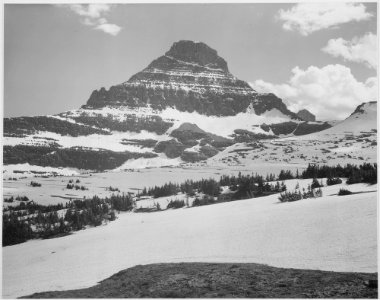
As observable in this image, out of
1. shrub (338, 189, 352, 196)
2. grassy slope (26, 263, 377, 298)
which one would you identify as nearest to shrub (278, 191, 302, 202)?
shrub (338, 189, 352, 196)

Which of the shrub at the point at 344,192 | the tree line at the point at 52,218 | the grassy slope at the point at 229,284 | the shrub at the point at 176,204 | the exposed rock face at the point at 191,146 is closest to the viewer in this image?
the grassy slope at the point at 229,284

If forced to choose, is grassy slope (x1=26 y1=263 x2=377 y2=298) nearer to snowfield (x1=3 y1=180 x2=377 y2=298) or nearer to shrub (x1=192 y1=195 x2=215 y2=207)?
snowfield (x1=3 y1=180 x2=377 y2=298)

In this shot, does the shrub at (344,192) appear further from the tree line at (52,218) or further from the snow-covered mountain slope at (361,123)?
the snow-covered mountain slope at (361,123)

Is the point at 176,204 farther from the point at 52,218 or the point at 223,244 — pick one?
the point at 223,244

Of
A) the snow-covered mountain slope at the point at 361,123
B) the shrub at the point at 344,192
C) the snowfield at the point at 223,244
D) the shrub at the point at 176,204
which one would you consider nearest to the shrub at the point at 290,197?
the snowfield at the point at 223,244

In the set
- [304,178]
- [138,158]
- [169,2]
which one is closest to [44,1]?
[169,2]
